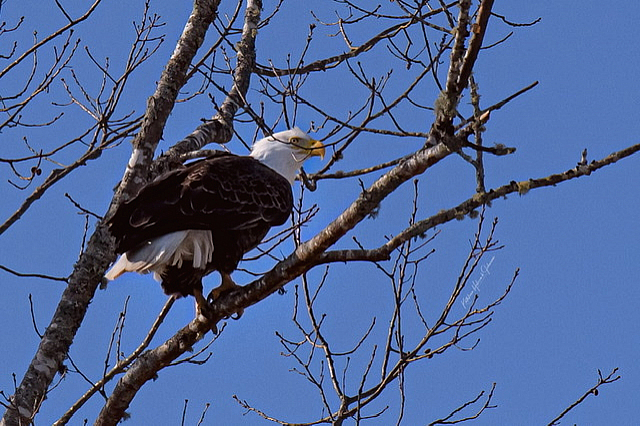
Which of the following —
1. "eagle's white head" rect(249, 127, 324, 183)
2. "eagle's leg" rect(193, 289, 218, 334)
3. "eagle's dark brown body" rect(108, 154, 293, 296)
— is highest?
"eagle's white head" rect(249, 127, 324, 183)

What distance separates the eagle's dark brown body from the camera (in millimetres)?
5402

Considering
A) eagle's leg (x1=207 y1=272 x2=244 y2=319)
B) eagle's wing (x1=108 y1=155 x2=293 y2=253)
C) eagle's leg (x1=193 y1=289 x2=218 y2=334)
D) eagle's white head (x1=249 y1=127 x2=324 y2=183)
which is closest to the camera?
eagle's leg (x1=193 y1=289 x2=218 y2=334)

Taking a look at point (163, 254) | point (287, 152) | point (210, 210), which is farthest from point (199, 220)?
point (287, 152)

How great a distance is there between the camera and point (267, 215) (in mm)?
5820

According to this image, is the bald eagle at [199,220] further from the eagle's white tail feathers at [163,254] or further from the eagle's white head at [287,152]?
the eagle's white head at [287,152]

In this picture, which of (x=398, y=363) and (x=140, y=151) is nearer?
(x=398, y=363)

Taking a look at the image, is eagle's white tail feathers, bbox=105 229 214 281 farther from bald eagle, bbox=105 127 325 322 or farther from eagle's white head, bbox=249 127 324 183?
eagle's white head, bbox=249 127 324 183

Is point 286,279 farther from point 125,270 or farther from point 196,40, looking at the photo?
point 196,40

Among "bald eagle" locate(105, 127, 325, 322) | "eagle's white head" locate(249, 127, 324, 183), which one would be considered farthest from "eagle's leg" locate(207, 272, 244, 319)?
"eagle's white head" locate(249, 127, 324, 183)

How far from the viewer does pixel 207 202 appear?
556cm

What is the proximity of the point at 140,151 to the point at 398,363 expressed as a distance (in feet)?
6.39

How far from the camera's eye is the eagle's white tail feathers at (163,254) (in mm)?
5426

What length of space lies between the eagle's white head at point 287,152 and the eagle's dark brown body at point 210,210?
0.87 ft

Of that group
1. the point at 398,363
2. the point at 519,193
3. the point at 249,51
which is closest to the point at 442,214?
the point at 519,193
